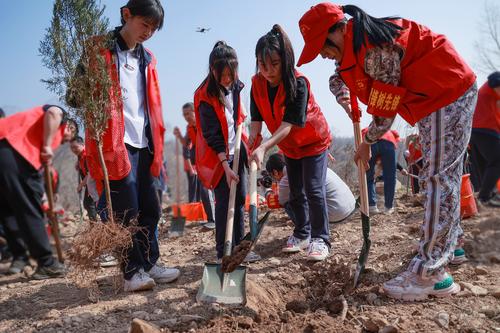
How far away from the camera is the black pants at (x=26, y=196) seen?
13.0ft

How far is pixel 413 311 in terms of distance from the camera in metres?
2.62

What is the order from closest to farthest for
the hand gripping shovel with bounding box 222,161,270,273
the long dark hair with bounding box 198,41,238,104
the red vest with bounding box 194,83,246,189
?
the hand gripping shovel with bounding box 222,161,270,273
the long dark hair with bounding box 198,41,238,104
the red vest with bounding box 194,83,246,189

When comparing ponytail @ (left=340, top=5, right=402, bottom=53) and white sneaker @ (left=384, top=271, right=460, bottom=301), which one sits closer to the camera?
ponytail @ (left=340, top=5, right=402, bottom=53)

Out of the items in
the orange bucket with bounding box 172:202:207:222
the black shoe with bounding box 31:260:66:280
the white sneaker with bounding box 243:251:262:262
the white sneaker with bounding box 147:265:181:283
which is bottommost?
the orange bucket with bounding box 172:202:207:222

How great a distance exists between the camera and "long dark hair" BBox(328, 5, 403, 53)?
2.52m

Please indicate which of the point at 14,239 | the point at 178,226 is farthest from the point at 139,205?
Result: the point at 178,226

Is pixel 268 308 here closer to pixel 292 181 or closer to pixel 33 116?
pixel 292 181

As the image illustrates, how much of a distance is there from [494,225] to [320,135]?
4.85 feet

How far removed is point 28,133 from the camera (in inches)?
159

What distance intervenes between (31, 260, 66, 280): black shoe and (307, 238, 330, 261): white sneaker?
7.27ft

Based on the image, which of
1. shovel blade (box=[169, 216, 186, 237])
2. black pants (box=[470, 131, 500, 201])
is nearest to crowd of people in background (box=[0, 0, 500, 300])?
shovel blade (box=[169, 216, 186, 237])

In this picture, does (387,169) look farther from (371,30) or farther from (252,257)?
(371,30)

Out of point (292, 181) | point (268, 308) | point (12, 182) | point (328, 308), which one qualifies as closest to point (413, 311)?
point (328, 308)

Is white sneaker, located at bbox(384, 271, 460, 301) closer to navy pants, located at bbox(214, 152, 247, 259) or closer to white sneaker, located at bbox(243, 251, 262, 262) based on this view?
navy pants, located at bbox(214, 152, 247, 259)
